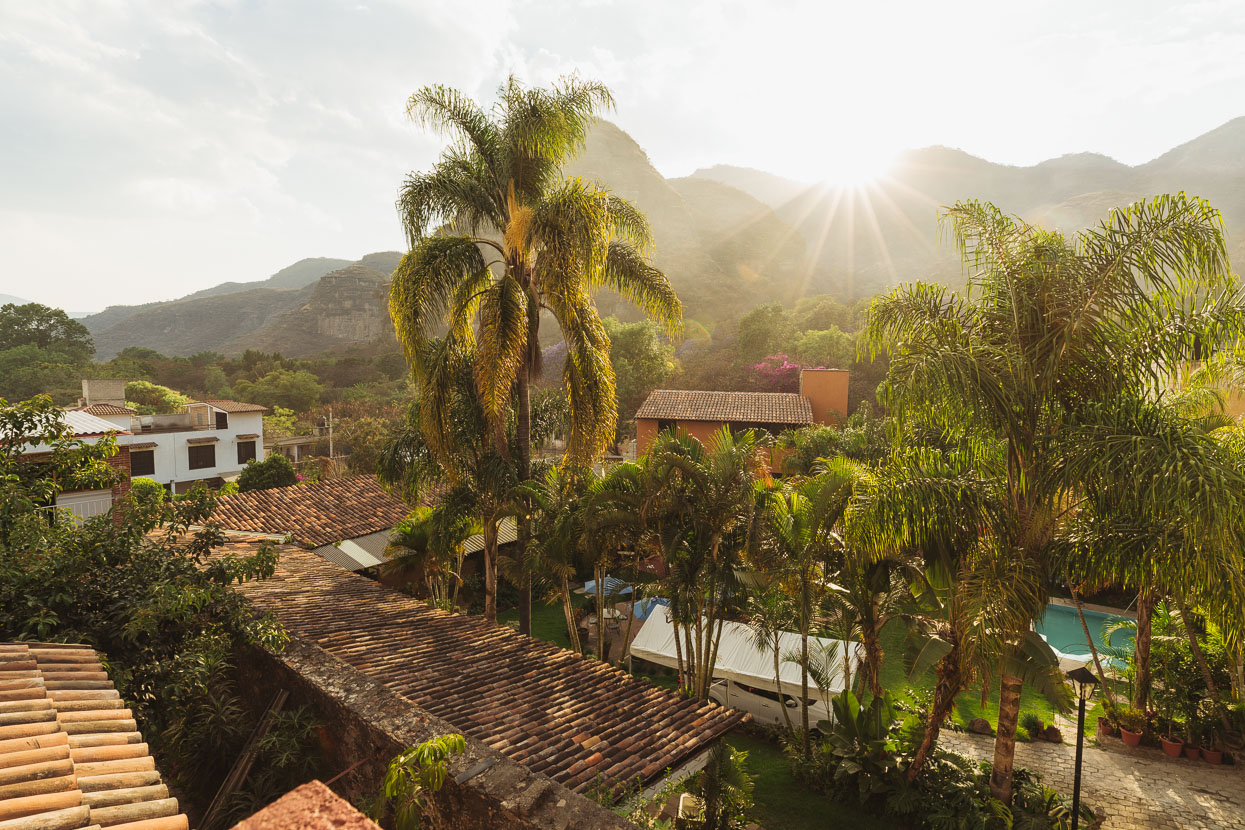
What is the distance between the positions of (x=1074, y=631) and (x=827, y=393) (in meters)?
13.6

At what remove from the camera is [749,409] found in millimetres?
27359

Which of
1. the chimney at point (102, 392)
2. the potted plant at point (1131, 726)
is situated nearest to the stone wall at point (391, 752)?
the potted plant at point (1131, 726)

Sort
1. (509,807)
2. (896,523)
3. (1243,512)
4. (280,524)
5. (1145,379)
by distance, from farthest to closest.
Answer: (280,524) < (896,523) < (1145,379) < (1243,512) < (509,807)

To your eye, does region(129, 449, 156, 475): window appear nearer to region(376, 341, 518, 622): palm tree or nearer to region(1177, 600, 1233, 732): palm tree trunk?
region(376, 341, 518, 622): palm tree

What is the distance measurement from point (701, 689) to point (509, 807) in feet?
22.4

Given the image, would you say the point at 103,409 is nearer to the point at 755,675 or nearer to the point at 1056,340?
the point at 755,675

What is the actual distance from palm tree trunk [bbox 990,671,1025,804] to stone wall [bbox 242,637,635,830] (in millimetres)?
5418

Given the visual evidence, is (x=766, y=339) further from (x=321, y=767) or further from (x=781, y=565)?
(x=321, y=767)

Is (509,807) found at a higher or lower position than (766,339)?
lower

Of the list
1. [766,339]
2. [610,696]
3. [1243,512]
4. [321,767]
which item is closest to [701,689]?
[610,696]

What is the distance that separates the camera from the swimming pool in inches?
627

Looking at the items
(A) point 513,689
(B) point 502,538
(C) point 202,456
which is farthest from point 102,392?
(A) point 513,689

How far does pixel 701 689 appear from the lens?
10.2 meters

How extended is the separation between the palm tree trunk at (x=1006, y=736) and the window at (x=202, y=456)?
35555 mm
